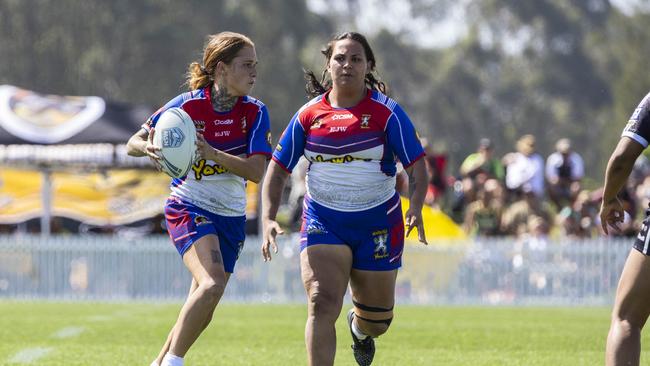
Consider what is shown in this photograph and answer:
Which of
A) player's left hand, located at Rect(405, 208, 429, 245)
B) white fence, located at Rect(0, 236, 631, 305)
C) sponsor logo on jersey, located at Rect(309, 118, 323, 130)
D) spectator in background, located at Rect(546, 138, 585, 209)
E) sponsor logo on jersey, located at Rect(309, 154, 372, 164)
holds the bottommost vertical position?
white fence, located at Rect(0, 236, 631, 305)

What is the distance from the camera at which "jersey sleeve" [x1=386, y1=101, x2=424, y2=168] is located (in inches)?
340

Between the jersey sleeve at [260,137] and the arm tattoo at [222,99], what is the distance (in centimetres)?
18

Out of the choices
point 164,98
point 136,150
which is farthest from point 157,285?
point 164,98

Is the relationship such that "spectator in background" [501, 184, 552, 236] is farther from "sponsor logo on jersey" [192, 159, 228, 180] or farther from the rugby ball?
the rugby ball

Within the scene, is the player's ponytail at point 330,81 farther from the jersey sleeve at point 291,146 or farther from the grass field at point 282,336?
the grass field at point 282,336

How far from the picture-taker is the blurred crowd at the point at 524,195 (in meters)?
22.2

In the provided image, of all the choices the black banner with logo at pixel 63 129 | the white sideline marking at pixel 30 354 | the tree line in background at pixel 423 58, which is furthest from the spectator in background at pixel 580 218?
the tree line in background at pixel 423 58

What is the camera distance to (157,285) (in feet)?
72.8

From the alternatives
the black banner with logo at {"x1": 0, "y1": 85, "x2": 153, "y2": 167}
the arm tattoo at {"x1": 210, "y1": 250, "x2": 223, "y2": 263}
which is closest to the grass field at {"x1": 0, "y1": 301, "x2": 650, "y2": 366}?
the arm tattoo at {"x1": 210, "y1": 250, "x2": 223, "y2": 263}

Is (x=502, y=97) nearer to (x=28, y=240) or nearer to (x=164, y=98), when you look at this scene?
(x=164, y=98)

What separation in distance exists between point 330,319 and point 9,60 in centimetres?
5895

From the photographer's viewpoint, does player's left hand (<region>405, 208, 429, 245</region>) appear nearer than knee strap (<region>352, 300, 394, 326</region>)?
Yes

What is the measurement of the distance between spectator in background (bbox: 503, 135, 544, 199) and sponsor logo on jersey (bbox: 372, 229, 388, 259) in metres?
14.6

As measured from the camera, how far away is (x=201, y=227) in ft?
28.8
